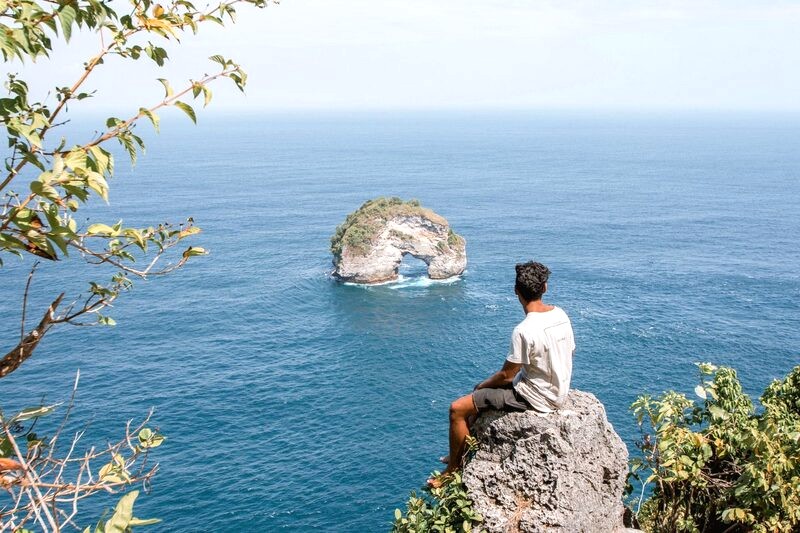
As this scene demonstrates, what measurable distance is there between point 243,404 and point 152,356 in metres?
13.0

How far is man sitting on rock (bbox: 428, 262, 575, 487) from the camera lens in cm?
808

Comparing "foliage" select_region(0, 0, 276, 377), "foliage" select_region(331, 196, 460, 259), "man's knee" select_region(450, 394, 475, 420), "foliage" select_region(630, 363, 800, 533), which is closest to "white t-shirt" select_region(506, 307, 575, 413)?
"man's knee" select_region(450, 394, 475, 420)

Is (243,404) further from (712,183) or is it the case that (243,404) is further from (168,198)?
(712,183)

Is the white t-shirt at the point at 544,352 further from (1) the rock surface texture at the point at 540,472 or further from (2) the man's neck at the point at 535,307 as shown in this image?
(1) the rock surface texture at the point at 540,472

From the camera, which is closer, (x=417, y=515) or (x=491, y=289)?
(x=417, y=515)

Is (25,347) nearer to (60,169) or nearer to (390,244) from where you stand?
(60,169)

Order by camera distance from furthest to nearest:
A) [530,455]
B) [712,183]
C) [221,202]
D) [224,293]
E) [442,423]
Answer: [712,183]
[221,202]
[224,293]
[442,423]
[530,455]

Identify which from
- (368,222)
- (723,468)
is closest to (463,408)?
(723,468)

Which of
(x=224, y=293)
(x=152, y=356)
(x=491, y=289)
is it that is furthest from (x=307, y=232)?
(x=152, y=356)

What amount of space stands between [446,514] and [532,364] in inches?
104

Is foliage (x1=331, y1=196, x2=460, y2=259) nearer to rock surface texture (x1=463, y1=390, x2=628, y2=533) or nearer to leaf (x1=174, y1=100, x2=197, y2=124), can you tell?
rock surface texture (x1=463, y1=390, x2=628, y2=533)

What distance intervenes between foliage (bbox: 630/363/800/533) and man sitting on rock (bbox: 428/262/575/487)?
2488mm

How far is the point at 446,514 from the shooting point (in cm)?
907

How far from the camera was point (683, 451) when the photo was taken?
10.7 m
